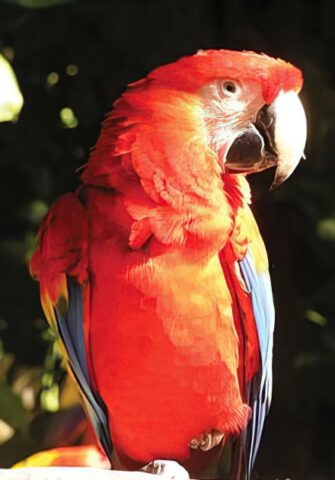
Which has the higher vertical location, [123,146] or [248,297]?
[123,146]

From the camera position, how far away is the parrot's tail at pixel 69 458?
110 centimetres

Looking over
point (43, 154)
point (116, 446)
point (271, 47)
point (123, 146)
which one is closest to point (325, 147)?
point (271, 47)

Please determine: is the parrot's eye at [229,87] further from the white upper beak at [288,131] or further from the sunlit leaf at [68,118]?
the sunlit leaf at [68,118]

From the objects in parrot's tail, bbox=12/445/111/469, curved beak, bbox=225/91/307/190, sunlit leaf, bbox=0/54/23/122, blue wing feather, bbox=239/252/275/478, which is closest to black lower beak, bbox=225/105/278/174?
curved beak, bbox=225/91/307/190

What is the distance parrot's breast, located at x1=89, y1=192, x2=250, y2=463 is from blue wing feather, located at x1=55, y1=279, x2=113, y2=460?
0.02m

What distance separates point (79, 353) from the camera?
108cm

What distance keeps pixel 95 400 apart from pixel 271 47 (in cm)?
53

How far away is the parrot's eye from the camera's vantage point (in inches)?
41.2

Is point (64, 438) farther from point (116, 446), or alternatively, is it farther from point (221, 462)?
point (221, 462)

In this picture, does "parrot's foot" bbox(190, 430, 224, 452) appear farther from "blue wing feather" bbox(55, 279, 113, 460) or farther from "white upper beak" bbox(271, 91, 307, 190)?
"white upper beak" bbox(271, 91, 307, 190)

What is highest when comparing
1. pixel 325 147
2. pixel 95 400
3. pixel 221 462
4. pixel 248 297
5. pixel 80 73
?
pixel 80 73

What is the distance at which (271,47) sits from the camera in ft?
3.57

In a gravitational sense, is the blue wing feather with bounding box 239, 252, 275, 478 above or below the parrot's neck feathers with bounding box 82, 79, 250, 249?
below

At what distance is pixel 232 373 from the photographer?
1.06m
